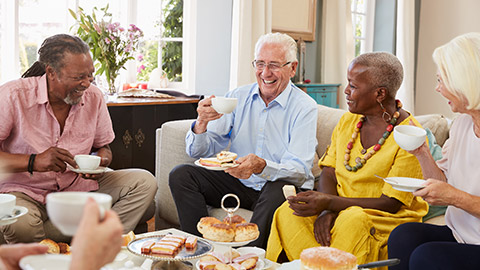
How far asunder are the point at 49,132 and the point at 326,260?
1.55 metres

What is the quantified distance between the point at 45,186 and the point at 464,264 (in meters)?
1.74

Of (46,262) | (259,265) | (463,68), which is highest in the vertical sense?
(463,68)

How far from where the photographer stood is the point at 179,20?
16.3ft

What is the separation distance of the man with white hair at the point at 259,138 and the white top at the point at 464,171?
0.73 meters

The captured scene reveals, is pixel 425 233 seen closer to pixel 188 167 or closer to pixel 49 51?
pixel 188 167

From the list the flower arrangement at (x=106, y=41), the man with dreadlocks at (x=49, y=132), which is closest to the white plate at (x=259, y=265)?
the man with dreadlocks at (x=49, y=132)

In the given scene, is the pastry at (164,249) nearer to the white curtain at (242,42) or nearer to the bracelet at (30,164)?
the bracelet at (30,164)

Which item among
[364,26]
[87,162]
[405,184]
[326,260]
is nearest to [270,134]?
[87,162]

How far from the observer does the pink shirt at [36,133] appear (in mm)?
2465

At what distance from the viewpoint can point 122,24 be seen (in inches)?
185

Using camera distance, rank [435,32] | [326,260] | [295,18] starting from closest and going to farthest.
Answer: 1. [326,260]
2. [295,18]
3. [435,32]

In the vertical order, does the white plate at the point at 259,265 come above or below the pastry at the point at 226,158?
below

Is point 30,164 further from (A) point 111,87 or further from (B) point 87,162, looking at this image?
(A) point 111,87

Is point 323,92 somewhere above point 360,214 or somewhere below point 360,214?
above
